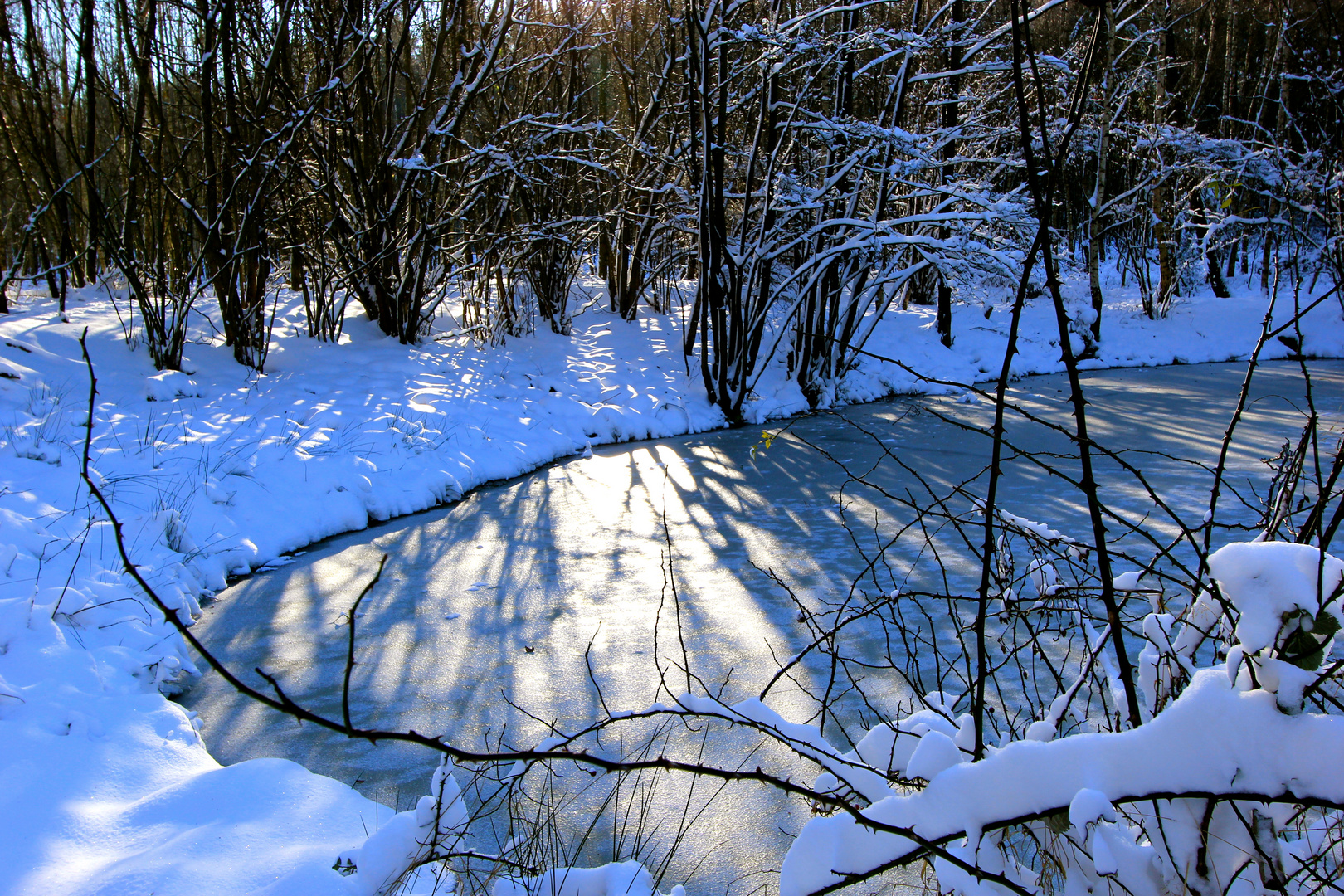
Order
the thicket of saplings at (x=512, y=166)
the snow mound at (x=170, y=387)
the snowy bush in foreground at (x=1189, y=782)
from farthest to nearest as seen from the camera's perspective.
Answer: the thicket of saplings at (x=512, y=166) < the snow mound at (x=170, y=387) < the snowy bush in foreground at (x=1189, y=782)

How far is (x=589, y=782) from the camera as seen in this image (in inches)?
116

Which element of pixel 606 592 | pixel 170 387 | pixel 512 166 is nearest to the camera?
pixel 606 592

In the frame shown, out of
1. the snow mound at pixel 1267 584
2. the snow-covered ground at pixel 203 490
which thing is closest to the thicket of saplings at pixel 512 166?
the snow-covered ground at pixel 203 490

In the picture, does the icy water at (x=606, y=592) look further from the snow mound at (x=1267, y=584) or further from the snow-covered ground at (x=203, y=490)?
the snow mound at (x=1267, y=584)

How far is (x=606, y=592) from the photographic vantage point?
4.76 meters

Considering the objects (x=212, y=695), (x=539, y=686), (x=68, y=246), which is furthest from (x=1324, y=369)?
(x=68, y=246)

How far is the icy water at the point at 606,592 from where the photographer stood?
3143mm

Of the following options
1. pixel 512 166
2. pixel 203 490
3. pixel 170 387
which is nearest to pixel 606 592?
pixel 203 490

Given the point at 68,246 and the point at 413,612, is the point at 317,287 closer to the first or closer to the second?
the point at 68,246

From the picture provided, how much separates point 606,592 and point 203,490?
262cm

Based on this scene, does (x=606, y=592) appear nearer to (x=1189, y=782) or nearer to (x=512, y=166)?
(x=1189, y=782)

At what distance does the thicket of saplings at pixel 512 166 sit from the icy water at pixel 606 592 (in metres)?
2.19

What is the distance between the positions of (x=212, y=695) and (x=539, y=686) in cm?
136

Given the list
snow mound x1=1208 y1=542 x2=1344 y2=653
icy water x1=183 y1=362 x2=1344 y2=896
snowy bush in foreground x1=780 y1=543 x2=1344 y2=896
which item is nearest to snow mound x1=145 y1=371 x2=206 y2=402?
icy water x1=183 y1=362 x2=1344 y2=896
